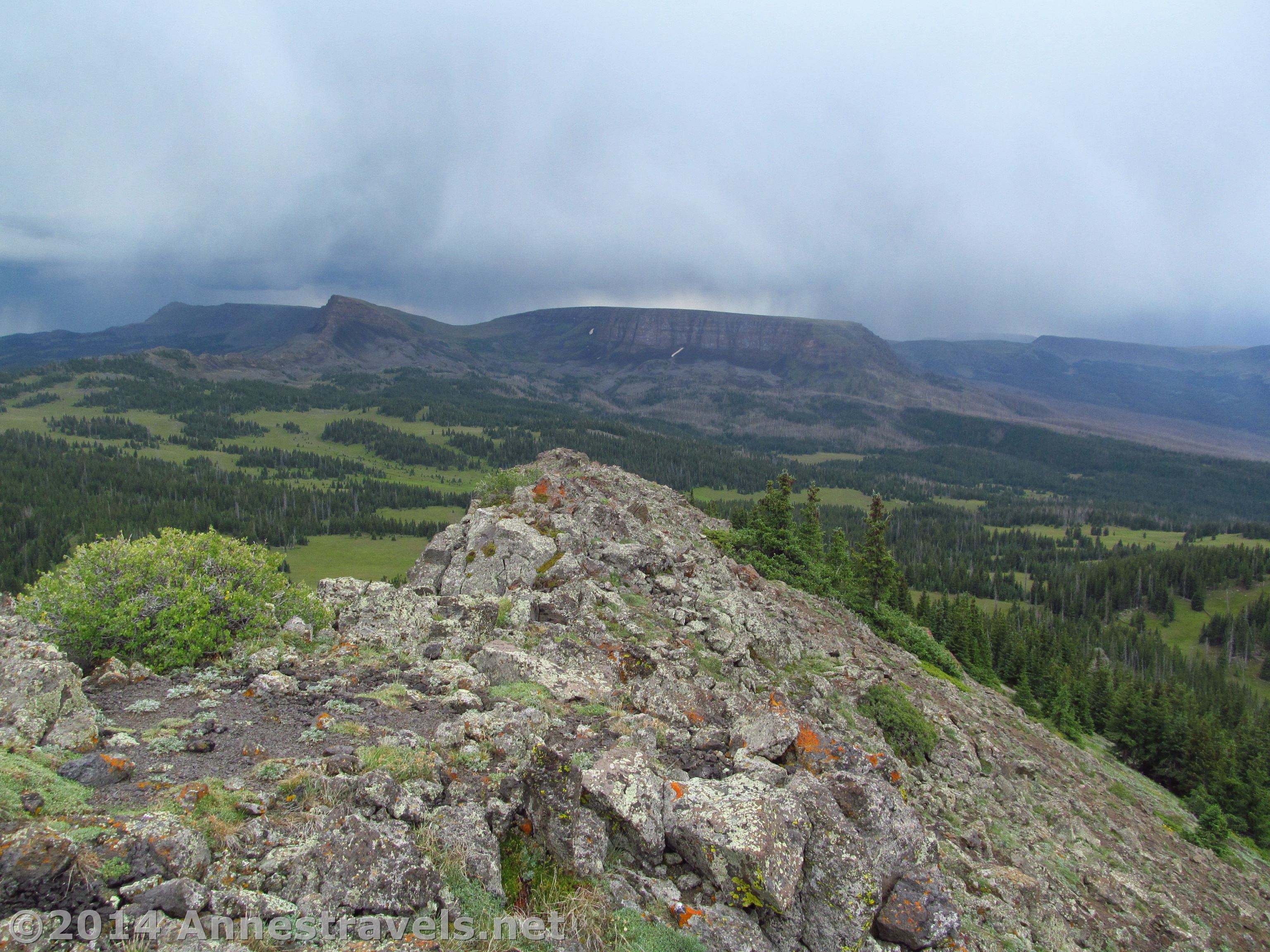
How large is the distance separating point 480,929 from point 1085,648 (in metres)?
147

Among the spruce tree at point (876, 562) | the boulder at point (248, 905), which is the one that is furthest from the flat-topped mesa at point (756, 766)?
the spruce tree at point (876, 562)

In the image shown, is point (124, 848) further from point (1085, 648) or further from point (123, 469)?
point (123, 469)

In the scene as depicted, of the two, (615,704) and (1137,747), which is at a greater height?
(615,704)

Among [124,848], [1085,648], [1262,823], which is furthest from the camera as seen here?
[1085,648]

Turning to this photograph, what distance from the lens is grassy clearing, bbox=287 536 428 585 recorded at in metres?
132

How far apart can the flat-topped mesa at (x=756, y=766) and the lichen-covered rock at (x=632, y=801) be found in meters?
0.04

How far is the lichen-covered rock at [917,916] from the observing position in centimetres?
1038

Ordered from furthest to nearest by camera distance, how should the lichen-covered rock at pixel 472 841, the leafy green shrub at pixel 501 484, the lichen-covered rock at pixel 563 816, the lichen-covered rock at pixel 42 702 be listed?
the leafy green shrub at pixel 501 484 → the lichen-covered rock at pixel 42 702 → the lichen-covered rock at pixel 563 816 → the lichen-covered rock at pixel 472 841

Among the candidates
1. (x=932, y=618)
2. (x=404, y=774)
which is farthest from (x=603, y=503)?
(x=932, y=618)

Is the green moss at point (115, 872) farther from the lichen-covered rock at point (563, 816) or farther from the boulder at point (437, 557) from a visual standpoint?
the boulder at point (437, 557)

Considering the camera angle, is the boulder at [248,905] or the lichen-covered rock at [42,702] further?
the lichen-covered rock at [42,702]

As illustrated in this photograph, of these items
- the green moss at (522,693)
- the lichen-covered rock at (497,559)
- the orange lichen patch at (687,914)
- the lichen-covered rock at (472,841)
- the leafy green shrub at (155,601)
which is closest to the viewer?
the lichen-covered rock at (472,841)

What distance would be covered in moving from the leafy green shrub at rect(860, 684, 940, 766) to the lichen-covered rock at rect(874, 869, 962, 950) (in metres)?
17.8

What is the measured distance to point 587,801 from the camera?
1103 centimetres
